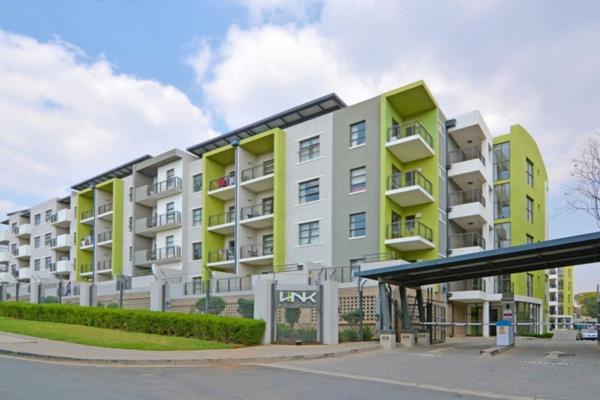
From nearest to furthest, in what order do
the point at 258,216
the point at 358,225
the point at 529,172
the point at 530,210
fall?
1. the point at 358,225
2. the point at 258,216
3. the point at 530,210
4. the point at 529,172

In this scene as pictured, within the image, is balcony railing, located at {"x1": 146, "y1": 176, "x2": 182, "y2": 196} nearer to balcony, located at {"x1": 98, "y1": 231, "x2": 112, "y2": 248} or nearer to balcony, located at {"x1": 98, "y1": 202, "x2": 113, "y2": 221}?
balcony, located at {"x1": 98, "y1": 202, "x2": 113, "y2": 221}

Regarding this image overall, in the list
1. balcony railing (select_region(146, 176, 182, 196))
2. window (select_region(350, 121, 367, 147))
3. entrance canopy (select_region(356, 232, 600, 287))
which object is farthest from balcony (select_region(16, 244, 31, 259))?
entrance canopy (select_region(356, 232, 600, 287))

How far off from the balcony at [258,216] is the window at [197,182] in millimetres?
6147

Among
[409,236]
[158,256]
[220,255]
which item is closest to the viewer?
[409,236]

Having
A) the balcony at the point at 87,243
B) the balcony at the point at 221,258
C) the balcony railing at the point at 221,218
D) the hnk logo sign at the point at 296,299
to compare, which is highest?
the balcony railing at the point at 221,218

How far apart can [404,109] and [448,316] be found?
14232mm

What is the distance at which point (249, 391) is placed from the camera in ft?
31.6

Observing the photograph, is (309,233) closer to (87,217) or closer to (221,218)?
(221,218)

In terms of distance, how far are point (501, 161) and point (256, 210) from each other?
20208 millimetres

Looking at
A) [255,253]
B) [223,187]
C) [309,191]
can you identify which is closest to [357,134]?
[309,191]

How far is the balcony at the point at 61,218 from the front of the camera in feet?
197

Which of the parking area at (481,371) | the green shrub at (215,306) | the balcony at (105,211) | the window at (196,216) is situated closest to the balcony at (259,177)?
the window at (196,216)

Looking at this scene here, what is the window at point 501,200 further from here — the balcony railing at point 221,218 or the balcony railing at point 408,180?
the balcony railing at point 221,218

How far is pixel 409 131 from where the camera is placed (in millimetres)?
34500
